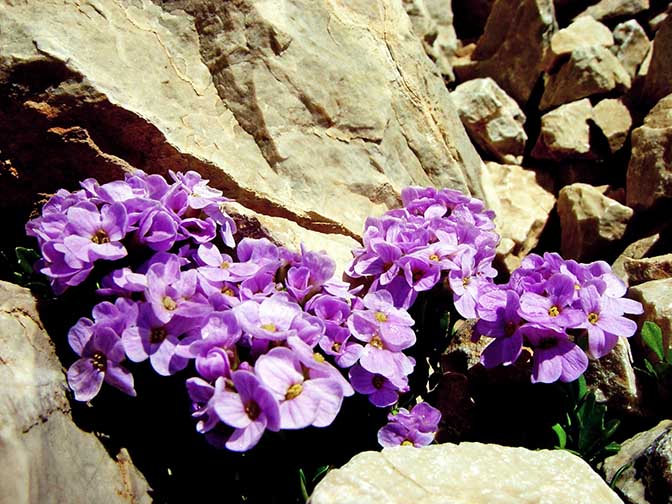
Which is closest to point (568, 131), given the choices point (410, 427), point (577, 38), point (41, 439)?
point (577, 38)

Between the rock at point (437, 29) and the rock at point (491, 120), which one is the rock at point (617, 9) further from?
the rock at point (491, 120)

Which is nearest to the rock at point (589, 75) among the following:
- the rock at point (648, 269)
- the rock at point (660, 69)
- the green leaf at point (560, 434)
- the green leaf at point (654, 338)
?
the rock at point (660, 69)

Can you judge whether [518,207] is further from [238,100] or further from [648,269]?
[238,100]

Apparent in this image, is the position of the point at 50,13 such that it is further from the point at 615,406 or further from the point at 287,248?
the point at 615,406

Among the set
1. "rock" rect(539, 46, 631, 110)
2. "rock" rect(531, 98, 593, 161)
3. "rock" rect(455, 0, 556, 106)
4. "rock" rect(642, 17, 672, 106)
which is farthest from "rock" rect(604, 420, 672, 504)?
"rock" rect(455, 0, 556, 106)

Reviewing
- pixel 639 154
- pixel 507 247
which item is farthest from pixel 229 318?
pixel 639 154

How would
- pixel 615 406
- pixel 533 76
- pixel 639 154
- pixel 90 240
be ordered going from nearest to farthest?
pixel 90 240
pixel 615 406
pixel 639 154
pixel 533 76
